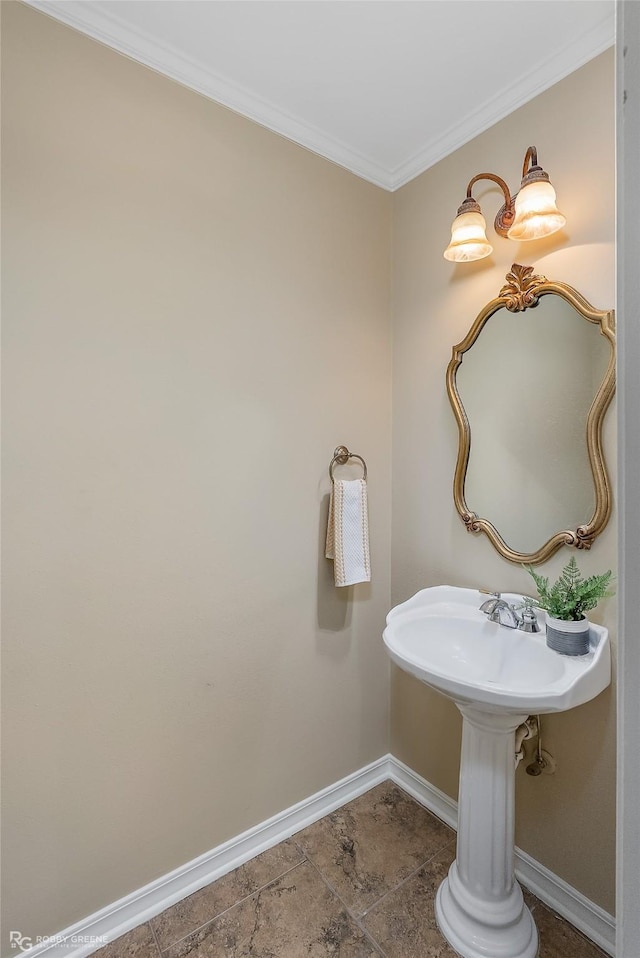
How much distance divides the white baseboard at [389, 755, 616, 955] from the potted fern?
79cm

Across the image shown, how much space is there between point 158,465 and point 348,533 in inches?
28.9

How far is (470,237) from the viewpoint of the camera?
1442 millimetres

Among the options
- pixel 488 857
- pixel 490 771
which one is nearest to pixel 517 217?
pixel 490 771

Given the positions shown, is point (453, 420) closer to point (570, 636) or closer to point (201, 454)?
point (570, 636)

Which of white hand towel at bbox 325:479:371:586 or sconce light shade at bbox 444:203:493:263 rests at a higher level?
sconce light shade at bbox 444:203:493:263

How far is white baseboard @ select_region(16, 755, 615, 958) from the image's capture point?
124 centimetres

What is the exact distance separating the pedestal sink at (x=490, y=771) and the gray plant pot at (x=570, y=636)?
0.8 inches

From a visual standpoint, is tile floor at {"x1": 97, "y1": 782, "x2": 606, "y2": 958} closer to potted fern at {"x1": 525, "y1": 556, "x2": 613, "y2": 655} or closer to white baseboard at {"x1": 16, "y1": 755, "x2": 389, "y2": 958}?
white baseboard at {"x1": 16, "y1": 755, "x2": 389, "y2": 958}

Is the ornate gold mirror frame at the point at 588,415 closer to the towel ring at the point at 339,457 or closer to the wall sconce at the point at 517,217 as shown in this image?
the wall sconce at the point at 517,217

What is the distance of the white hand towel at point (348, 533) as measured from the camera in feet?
5.45

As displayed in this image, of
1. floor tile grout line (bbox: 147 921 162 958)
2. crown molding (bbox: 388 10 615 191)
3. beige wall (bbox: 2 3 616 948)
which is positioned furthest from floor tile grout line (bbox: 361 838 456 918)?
crown molding (bbox: 388 10 615 191)

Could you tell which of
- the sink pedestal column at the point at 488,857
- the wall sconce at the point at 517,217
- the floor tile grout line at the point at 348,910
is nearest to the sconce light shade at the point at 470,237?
the wall sconce at the point at 517,217

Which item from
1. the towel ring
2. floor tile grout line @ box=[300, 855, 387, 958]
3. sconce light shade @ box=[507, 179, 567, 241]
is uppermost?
sconce light shade @ box=[507, 179, 567, 241]

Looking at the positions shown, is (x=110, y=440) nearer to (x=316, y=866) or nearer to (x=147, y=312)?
(x=147, y=312)
